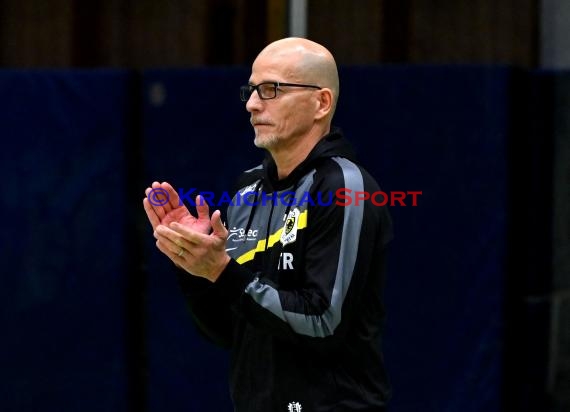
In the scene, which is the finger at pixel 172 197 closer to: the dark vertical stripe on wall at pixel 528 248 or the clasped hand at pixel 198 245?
the clasped hand at pixel 198 245

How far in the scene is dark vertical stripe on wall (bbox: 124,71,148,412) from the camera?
524 cm

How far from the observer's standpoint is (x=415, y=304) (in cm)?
488

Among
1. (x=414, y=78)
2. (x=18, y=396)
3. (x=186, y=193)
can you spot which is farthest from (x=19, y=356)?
(x=414, y=78)

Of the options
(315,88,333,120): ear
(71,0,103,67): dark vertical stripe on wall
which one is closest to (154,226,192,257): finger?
(315,88,333,120): ear

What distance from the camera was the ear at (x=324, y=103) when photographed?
117 inches

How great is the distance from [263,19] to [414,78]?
8.75ft

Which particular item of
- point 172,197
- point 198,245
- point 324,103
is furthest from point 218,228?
point 324,103

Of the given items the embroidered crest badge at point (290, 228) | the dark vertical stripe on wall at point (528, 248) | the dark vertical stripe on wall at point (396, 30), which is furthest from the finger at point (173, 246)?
the dark vertical stripe on wall at point (396, 30)

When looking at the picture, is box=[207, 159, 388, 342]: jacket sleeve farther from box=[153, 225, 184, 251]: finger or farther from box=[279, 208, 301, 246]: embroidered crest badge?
box=[153, 225, 184, 251]: finger

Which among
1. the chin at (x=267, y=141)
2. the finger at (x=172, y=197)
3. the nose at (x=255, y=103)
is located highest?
the nose at (x=255, y=103)

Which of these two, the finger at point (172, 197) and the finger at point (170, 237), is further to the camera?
the finger at point (172, 197)

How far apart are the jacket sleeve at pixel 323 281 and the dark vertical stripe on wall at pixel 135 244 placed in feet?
8.19

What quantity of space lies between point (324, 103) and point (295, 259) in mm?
477

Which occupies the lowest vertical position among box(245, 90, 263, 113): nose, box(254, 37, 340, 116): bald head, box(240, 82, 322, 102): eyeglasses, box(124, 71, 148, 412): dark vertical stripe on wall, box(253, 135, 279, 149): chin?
box(124, 71, 148, 412): dark vertical stripe on wall
